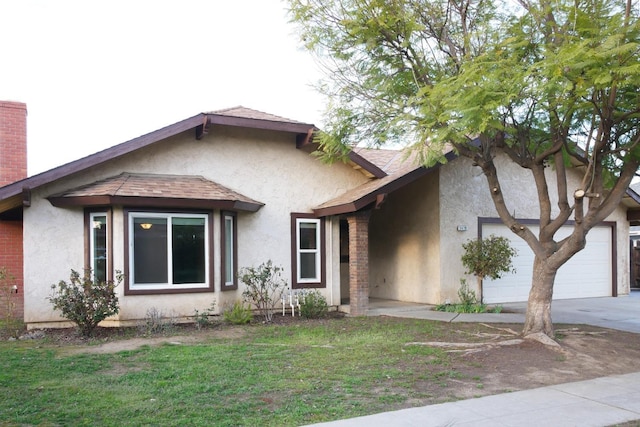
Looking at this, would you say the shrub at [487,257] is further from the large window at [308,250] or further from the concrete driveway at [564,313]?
the large window at [308,250]

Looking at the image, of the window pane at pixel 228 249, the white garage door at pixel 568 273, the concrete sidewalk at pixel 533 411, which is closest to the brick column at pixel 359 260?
the window pane at pixel 228 249

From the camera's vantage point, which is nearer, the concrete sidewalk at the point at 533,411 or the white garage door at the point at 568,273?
the concrete sidewalk at the point at 533,411

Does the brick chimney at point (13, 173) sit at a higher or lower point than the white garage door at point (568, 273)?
higher

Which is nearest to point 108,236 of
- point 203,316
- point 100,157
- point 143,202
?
point 143,202

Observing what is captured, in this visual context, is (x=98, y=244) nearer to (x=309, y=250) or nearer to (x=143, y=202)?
(x=143, y=202)

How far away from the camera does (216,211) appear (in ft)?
39.1

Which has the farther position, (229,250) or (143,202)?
(229,250)

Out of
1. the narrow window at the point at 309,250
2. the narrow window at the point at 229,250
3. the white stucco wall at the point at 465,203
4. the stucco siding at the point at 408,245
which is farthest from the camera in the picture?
the stucco siding at the point at 408,245

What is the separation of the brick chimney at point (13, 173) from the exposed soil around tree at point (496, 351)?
2692mm

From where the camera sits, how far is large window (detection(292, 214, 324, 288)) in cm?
1329

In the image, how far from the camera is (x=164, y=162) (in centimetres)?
1215

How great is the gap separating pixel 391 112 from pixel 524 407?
5.93 m

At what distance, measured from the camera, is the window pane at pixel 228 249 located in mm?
12242

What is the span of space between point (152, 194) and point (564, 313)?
413 inches
